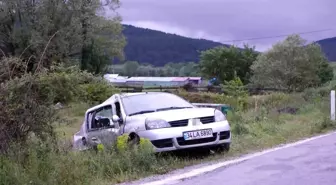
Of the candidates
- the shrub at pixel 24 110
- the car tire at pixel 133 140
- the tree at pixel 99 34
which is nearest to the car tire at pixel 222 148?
the car tire at pixel 133 140

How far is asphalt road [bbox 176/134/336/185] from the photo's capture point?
7.06 meters

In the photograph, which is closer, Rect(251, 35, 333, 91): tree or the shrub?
the shrub

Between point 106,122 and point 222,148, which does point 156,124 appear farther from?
point 222,148

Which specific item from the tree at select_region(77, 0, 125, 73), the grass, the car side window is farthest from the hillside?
the car side window

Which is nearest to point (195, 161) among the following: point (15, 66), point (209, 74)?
point (15, 66)

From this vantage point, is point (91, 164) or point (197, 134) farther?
point (197, 134)

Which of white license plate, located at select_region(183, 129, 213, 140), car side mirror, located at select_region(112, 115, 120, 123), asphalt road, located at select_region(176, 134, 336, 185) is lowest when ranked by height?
asphalt road, located at select_region(176, 134, 336, 185)

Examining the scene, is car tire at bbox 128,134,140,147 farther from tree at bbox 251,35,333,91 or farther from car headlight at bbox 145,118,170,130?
tree at bbox 251,35,333,91

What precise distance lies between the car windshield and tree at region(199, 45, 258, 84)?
73093 millimetres

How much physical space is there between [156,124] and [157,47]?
10736 centimetres

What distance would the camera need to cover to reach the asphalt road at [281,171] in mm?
7059

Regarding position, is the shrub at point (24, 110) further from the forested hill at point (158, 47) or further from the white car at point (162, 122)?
the forested hill at point (158, 47)

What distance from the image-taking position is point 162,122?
879cm

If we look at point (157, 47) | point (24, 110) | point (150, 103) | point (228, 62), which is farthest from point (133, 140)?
point (157, 47)
